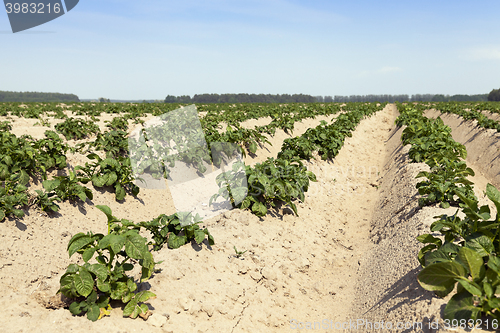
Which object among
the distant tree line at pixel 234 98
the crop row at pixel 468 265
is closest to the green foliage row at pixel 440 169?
the crop row at pixel 468 265

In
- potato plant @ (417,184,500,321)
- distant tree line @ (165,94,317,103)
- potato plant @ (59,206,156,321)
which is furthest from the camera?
distant tree line @ (165,94,317,103)

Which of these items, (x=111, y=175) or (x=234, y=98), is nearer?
(x=111, y=175)

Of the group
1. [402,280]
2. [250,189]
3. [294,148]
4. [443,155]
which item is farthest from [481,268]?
[294,148]

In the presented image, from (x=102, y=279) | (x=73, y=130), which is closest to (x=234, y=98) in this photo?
(x=73, y=130)

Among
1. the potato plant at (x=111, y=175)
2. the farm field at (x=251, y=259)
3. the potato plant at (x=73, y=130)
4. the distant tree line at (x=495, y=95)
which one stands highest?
the distant tree line at (x=495, y=95)

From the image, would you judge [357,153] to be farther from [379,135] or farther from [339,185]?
[379,135]

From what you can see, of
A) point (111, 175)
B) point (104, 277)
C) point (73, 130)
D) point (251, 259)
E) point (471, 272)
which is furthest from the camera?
point (73, 130)

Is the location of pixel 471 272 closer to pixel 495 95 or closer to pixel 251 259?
pixel 251 259

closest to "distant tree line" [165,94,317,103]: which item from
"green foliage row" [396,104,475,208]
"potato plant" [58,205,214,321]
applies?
"green foliage row" [396,104,475,208]

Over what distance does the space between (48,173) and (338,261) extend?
6415 mm

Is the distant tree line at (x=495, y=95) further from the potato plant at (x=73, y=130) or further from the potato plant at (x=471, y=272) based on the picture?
the potato plant at (x=471, y=272)

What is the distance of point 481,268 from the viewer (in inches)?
92.2

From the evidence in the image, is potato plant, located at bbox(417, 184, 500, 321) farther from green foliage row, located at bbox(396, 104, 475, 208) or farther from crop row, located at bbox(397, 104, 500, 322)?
green foliage row, located at bbox(396, 104, 475, 208)

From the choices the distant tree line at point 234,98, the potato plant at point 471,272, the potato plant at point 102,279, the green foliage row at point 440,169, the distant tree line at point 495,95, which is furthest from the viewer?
Answer: the distant tree line at point 234,98
